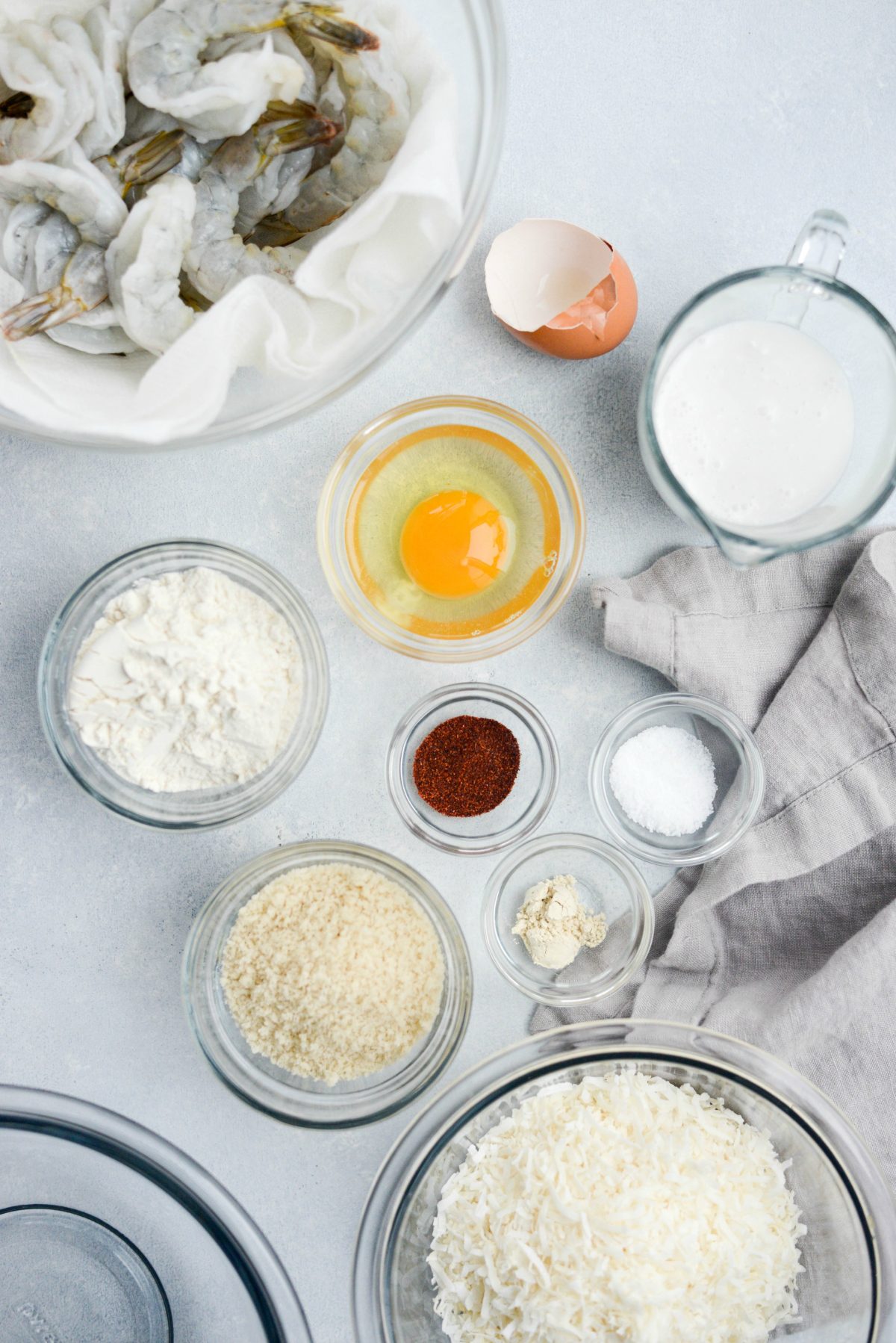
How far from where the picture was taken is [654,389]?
59.8 inches

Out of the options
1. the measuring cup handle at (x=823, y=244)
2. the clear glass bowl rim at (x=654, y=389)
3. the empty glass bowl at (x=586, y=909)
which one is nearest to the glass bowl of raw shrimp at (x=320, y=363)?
the clear glass bowl rim at (x=654, y=389)

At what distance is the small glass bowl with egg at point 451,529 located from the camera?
1642 mm

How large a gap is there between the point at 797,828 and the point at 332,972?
79cm

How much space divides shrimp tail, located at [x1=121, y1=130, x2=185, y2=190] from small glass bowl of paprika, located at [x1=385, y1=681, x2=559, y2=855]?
0.87 m

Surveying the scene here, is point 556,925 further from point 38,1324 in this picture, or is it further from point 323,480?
point 38,1324

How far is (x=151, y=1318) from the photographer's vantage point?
1.63 metres

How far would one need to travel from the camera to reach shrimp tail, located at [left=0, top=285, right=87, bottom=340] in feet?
4.21

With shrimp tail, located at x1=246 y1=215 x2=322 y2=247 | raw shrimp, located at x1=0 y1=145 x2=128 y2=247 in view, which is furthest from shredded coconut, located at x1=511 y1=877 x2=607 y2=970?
raw shrimp, located at x1=0 y1=145 x2=128 y2=247

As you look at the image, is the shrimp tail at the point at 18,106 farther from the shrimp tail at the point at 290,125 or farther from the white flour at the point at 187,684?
the white flour at the point at 187,684

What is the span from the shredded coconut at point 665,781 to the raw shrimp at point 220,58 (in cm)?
110

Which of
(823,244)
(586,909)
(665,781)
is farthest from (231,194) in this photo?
(586,909)

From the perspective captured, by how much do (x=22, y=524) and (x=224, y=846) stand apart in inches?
25.3

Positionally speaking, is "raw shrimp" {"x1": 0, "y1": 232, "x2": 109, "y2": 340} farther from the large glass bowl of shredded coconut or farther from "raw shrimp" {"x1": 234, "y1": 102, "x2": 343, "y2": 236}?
the large glass bowl of shredded coconut

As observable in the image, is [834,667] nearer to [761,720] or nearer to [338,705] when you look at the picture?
[761,720]
